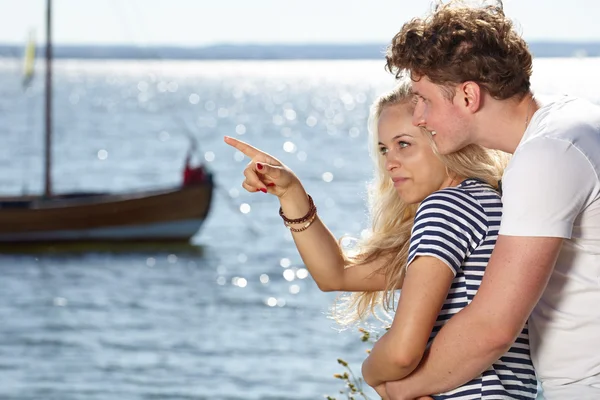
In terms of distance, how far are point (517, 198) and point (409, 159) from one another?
54cm

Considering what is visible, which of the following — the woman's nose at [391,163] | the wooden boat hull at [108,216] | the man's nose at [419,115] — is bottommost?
the wooden boat hull at [108,216]

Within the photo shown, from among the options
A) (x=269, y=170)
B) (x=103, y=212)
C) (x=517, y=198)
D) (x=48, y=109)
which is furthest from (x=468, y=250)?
(x=48, y=109)

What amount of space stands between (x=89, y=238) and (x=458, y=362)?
934 inches

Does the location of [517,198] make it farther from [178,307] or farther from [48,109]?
[48,109]

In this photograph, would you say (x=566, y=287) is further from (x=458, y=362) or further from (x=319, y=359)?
(x=319, y=359)

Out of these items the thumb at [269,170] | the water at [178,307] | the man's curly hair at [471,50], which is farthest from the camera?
the water at [178,307]

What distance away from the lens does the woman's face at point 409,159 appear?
9.01ft

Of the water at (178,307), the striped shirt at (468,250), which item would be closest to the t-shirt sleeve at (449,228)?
the striped shirt at (468,250)

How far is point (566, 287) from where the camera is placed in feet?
7.97

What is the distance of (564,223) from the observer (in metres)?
2.26

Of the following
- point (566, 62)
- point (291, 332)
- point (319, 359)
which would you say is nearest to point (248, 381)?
point (319, 359)

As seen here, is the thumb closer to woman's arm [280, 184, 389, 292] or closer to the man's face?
woman's arm [280, 184, 389, 292]

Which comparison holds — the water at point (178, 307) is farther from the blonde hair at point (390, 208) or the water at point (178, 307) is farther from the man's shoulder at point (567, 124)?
the man's shoulder at point (567, 124)

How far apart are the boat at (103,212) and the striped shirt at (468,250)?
2203cm
